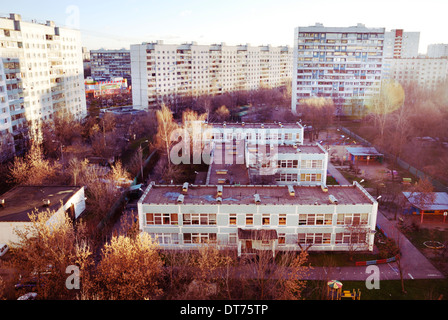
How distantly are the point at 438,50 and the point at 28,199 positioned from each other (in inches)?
5142

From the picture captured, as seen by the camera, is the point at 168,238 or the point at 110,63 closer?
the point at 168,238

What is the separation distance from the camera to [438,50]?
115m

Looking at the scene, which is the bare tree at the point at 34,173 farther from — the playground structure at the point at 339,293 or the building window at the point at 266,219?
the playground structure at the point at 339,293

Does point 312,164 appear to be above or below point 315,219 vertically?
above

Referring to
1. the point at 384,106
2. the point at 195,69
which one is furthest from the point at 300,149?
the point at 195,69

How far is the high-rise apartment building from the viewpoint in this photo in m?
104

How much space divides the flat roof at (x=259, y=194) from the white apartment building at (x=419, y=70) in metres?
77.6

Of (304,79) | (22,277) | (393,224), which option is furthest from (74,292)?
(304,79)

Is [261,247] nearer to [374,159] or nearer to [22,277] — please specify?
[22,277]

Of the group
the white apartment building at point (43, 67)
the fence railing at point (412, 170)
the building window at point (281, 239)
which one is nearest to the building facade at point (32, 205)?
the building window at point (281, 239)

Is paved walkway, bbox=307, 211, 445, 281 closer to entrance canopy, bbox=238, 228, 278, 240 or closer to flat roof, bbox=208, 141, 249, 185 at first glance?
entrance canopy, bbox=238, 228, 278, 240

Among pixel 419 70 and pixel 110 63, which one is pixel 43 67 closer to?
pixel 110 63

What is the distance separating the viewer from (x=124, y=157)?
3772 centimetres
